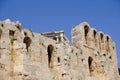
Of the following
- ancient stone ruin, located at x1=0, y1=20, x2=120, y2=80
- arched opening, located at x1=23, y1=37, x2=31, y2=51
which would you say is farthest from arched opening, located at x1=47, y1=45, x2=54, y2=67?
arched opening, located at x1=23, y1=37, x2=31, y2=51

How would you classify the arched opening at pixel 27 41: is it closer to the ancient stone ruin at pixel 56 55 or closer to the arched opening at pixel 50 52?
the ancient stone ruin at pixel 56 55

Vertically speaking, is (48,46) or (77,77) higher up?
(48,46)

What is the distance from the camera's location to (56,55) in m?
23.7

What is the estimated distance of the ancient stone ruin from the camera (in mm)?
19688

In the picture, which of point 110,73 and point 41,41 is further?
point 110,73

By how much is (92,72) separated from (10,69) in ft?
32.1

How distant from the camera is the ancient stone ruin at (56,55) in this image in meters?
19.7

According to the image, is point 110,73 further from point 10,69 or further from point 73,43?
point 10,69

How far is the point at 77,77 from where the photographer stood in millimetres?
25000

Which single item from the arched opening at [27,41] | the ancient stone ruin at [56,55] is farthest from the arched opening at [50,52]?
the arched opening at [27,41]

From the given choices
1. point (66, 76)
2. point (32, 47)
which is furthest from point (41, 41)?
point (66, 76)

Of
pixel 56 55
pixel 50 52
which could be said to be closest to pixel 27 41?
pixel 50 52

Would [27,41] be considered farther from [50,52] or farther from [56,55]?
[56,55]

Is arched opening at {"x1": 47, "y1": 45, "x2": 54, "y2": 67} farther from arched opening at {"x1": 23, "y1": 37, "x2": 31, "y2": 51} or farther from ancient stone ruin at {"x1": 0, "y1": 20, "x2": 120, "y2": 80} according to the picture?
arched opening at {"x1": 23, "y1": 37, "x2": 31, "y2": 51}
